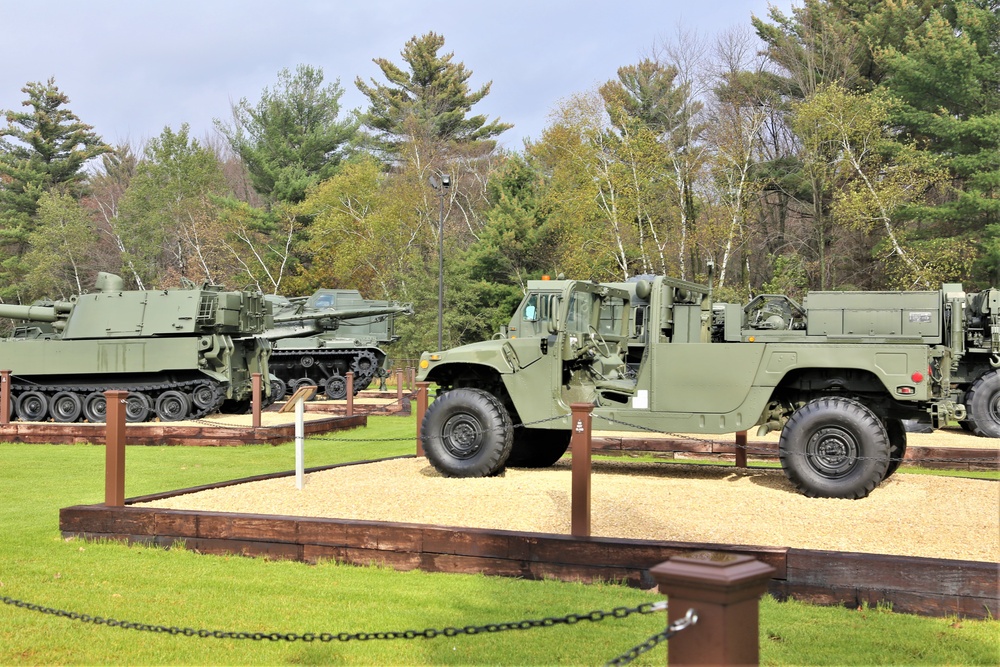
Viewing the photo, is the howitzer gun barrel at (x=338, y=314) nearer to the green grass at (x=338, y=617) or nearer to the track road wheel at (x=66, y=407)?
the track road wheel at (x=66, y=407)

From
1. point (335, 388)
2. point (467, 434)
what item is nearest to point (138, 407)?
point (335, 388)

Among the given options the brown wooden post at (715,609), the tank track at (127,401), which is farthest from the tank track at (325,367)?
the brown wooden post at (715,609)

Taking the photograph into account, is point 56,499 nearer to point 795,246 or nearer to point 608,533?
point 608,533

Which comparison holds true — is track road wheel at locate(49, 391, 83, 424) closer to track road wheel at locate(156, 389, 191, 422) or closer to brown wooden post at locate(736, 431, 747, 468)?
track road wheel at locate(156, 389, 191, 422)

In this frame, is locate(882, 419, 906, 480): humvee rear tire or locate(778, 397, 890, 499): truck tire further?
locate(882, 419, 906, 480): humvee rear tire

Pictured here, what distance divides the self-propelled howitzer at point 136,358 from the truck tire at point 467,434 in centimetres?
1112

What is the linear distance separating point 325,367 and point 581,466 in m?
22.1

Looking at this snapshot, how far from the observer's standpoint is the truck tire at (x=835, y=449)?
9148 millimetres

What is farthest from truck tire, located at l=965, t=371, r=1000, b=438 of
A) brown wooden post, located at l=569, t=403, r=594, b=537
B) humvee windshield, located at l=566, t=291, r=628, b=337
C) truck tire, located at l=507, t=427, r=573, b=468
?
brown wooden post, located at l=569, t=403, r=594, b=537

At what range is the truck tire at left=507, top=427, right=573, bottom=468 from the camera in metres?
11.8

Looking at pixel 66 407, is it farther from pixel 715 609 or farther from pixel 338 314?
pixel 715 609

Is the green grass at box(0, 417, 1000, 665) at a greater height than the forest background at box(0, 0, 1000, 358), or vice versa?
the forest background at box(0, 0, 1000, 358)

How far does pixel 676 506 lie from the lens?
874cm

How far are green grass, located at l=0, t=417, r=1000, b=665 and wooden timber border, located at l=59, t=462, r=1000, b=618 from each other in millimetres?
133
